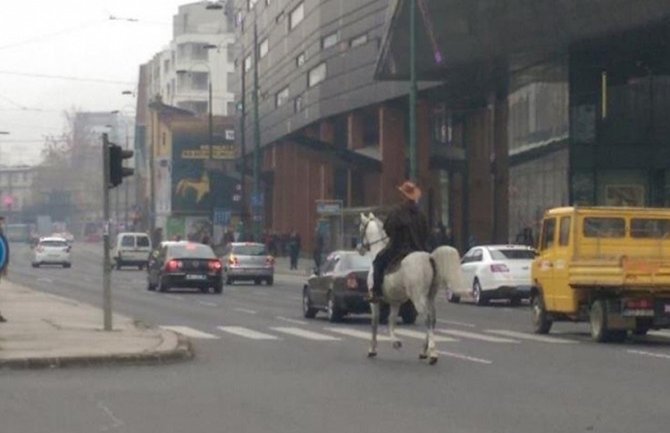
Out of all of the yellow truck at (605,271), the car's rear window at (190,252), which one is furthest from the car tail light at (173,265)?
the yellow truck at (605,271)

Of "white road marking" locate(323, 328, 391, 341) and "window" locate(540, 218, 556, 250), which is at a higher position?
"window" locate(540, 218, 556, 250)

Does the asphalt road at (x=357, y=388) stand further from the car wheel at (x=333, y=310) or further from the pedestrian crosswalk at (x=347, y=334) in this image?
the car wheel at (x=333, y=310)

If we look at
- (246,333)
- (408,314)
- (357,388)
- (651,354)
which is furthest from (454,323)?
(357,388)

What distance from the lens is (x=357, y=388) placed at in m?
17.9

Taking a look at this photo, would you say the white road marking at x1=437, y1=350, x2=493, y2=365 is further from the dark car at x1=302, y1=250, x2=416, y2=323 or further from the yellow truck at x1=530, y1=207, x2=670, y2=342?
the dark car at x1=302, y1=250, x2=416, y2=323

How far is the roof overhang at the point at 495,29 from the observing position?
5306 cm

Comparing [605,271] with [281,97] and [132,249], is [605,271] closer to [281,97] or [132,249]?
[132,249]

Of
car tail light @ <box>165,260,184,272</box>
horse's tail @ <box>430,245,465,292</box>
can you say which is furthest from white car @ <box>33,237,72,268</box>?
horse's tail @ <box>430,245,465,292</box>

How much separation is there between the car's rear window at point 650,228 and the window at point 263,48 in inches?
3081

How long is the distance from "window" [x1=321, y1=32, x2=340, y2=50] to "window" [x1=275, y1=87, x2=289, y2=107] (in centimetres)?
1216

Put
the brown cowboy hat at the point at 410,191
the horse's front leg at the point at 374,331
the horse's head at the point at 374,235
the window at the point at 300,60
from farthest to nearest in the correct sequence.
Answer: the window at the point at 300,60 → the horse's head at the point at 374,235 → the horse's front leg at the point at 374,331 → the brown cowboy hat at the point at 410,191

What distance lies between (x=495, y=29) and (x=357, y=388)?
4115cm

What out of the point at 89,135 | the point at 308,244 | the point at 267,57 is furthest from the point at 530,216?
the point at 89,135

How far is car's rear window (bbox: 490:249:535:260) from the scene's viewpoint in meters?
43.2
